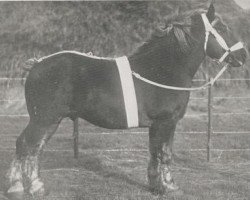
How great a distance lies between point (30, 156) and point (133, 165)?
2.57 m

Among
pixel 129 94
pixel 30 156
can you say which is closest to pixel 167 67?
A: pixel 129 94

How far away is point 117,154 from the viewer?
8820 mm

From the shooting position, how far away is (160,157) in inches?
235

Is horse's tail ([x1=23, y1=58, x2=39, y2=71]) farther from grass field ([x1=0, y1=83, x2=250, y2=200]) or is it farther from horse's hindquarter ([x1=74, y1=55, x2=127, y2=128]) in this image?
grass field ([x1=0, y1=83, x2=250, y2=200])

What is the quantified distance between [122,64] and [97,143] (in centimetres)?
432

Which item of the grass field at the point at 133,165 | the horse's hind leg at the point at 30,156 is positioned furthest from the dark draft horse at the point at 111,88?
the grass field at the point at 133,165

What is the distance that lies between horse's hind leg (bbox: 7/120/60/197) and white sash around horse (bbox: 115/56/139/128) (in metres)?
0.93

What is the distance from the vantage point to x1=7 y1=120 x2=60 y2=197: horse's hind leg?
572cm

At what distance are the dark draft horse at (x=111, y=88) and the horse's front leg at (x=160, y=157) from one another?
0.04ft

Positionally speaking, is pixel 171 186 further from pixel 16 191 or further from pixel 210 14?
pixel 210 14

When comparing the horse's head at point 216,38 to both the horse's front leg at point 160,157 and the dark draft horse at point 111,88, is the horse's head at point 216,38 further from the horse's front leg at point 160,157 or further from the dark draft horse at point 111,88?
the horse's front leg at point 160,157

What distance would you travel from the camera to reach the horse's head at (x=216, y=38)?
227 inches

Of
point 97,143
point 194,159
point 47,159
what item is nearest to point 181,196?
point 194,159

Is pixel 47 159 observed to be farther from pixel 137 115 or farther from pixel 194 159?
pixel 137 115
